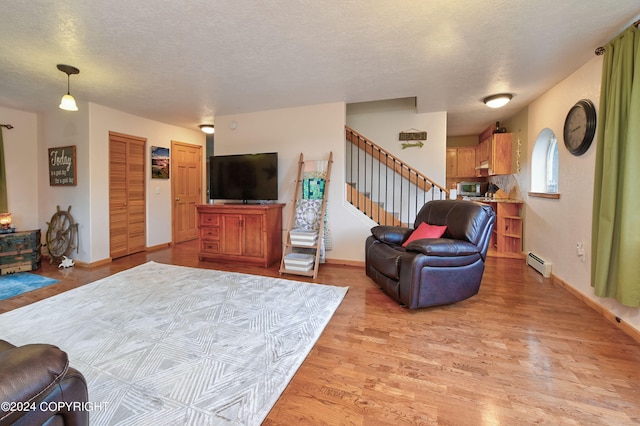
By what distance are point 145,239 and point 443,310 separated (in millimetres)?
4885

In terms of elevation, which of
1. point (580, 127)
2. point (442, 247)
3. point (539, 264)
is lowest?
point (539, 264)

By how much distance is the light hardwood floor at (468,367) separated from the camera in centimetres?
137

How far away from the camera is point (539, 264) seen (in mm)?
3607

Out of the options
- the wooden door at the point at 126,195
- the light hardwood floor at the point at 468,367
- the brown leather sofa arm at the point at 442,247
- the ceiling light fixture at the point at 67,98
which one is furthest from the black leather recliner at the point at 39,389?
the wooden door at the point at 126,195

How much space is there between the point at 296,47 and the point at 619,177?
2.78 m

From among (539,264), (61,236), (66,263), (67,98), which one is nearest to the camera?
(67,98)

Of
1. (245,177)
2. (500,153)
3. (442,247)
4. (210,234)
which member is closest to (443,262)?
(442,247)

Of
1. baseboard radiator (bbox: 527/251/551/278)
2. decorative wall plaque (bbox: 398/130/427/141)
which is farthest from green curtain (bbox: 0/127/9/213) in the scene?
baseboard radiator (bbox: 527/251/551/278)

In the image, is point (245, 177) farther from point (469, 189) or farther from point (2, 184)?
point (469, 189)

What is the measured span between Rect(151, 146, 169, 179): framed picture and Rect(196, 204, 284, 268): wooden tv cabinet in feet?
5.20

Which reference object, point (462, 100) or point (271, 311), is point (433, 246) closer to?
point (271, 311)

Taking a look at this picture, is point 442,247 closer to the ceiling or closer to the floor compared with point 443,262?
closer to the ceiling

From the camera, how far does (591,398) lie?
147cm

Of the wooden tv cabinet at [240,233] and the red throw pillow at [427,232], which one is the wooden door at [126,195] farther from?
the red throw pillow at [427,232]
